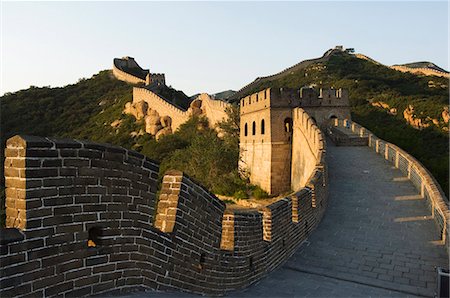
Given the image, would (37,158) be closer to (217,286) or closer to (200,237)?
(200,237)

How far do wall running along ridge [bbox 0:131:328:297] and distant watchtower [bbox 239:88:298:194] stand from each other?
15245mm

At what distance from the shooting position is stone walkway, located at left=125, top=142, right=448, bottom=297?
620cm

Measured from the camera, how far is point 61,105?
62594mm

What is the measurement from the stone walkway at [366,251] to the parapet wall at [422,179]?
249mm

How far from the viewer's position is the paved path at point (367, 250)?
6.25 metres

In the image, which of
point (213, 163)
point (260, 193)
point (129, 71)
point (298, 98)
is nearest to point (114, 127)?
point (213, 163)

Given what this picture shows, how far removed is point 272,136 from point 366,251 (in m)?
12.9

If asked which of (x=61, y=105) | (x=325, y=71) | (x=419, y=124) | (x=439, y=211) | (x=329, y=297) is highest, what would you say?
(x=325, y=71)

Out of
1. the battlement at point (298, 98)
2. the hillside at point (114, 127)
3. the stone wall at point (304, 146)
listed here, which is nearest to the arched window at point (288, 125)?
the stone wall at point (304, 146)

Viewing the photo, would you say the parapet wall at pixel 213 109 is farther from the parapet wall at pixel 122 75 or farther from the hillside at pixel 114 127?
the parapet wall at pixel 122 75

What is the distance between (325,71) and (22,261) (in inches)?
2363

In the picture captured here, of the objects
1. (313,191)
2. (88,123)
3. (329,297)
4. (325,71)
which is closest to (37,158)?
(329,297)

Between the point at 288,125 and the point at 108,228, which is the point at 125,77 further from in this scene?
the point at 108,228

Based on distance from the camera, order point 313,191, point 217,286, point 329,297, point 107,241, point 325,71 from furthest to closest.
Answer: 1. point 325,71
2. point 313,191
3. point 329,297
4. point 217,286
5. point 107,241
